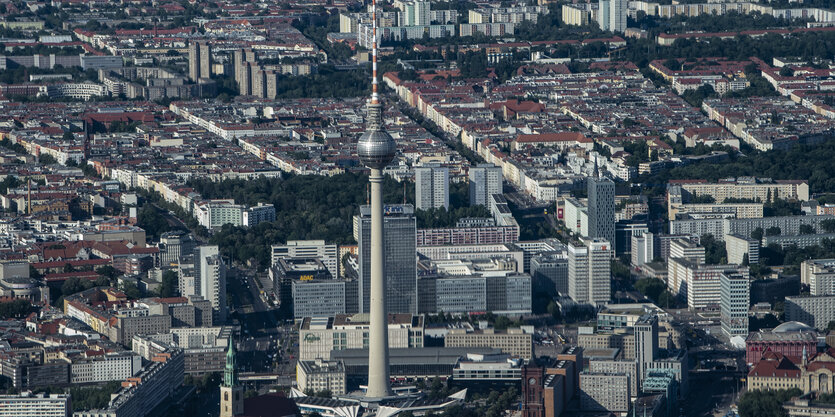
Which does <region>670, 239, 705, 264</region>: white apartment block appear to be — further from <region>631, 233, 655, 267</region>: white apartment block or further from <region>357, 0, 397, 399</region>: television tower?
<region>357, 0, 397, 399</region>: television tower

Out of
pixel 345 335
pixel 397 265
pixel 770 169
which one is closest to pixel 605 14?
pixel 770 169

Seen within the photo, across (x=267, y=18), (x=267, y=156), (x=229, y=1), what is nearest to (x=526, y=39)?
(x=267, y=18)

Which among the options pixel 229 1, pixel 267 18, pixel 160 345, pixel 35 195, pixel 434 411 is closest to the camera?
pixel 434 411

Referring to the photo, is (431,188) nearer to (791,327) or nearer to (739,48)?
(791,327)

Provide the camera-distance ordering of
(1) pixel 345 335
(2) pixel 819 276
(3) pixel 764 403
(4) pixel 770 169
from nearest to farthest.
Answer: (3) pixel 764 403, (1) pixel 345 335, (2) pixel 819 276, (4) pixel 770 169

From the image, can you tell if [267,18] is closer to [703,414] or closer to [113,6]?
[113,6]

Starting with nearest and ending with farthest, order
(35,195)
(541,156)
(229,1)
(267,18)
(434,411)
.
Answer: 1. (434,411)
2. (35,195)
3. (541,156)
4. (267,18)
5. (229,1)
